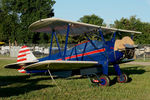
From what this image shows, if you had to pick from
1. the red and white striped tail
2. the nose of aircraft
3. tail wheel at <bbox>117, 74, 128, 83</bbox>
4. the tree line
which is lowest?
tail wheel at <bbox>117, 74, 128, 83</bbox>

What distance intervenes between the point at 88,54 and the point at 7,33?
147 feet

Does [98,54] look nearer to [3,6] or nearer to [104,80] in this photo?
[104,80]

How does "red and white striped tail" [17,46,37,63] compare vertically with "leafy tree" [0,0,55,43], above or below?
below

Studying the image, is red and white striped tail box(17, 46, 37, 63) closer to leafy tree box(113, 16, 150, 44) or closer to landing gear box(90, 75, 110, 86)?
landing gear box(90, 75, 110, 86)

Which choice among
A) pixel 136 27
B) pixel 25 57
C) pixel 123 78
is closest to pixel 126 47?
pixel 123 78

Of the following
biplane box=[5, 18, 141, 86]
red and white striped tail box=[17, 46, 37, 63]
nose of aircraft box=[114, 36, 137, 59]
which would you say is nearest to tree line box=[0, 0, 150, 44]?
red and white striped tail box=[17, 46, 37, 63]

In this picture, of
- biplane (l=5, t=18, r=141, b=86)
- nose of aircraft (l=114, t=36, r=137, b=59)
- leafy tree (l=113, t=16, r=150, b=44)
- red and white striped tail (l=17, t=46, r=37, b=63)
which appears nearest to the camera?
biplane (l=5, t=18, r=141, b=86)

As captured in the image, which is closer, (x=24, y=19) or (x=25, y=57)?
(x=25, y=57)

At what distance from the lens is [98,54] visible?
860cm

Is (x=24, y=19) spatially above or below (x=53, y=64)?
above

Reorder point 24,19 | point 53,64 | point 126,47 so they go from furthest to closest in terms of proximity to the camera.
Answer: point 24,19 < point 126,47 < point 53,64

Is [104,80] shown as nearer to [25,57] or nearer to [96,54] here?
[96,54]

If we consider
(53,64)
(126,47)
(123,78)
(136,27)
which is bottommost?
(123,78)

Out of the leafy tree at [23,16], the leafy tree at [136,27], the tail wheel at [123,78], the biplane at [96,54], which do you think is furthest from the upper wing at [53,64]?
the leafy tree at [23,16]
